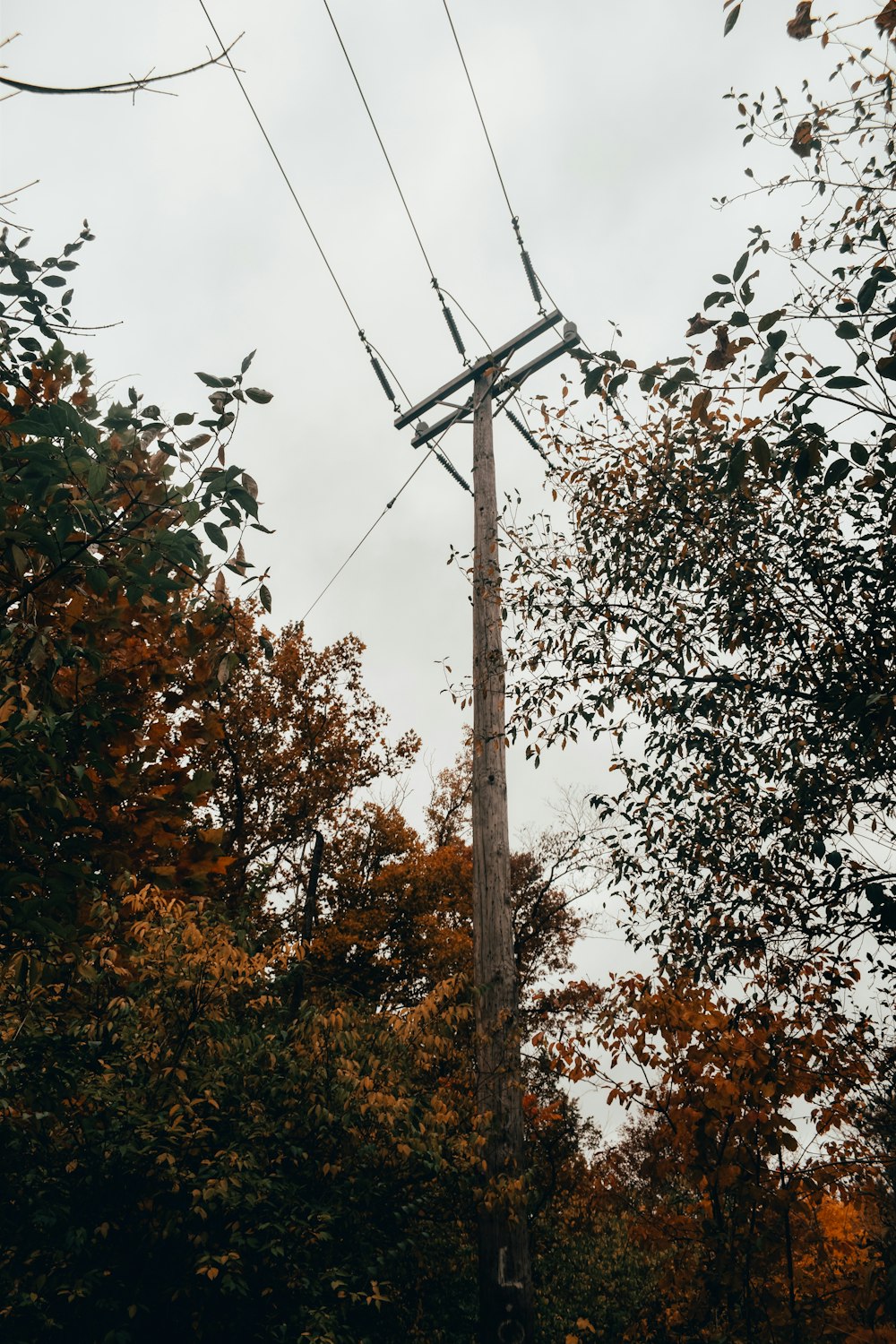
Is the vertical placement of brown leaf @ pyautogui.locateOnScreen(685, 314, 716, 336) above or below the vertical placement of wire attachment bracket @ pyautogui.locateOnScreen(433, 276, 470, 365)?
below

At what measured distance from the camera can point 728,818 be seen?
409 centimetres

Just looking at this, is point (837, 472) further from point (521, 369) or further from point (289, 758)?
point (289, 758)

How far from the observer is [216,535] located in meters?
2.43

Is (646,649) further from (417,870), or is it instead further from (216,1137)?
(417,870)

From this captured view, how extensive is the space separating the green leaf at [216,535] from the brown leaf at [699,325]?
1.93 metres

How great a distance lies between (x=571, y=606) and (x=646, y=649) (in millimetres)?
621

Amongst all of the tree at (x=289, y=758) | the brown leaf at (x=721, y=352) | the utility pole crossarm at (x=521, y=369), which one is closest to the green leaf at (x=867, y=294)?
the brown leaf at (x=721, y=352)

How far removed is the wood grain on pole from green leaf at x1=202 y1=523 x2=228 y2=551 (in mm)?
3092

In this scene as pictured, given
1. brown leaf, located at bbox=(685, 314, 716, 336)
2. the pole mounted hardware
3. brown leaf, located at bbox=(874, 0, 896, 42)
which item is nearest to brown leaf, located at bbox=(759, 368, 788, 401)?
brown leaf, located at bbox=(685, 314, 716, 336)

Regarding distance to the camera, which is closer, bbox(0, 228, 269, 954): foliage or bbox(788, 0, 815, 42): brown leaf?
bbox(0, 228, 269, 954): foliage

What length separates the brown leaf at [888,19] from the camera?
246 cm

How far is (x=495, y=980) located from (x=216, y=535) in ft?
12.3

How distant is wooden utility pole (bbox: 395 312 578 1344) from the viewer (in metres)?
4.43

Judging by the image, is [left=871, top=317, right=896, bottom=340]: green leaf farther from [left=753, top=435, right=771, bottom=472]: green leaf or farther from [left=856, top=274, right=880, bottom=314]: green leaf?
[left=753, top=435, right=771, bottom=472]: green leaf
